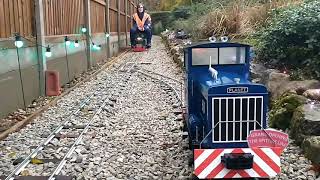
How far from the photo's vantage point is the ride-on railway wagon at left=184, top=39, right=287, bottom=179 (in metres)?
4.83

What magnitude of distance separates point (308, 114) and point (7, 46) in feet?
19.2

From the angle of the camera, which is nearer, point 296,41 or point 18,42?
point 18,42

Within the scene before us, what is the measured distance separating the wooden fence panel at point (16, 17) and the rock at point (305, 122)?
226 inches

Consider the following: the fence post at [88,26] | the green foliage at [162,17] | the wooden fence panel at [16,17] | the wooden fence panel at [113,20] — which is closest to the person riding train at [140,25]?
the wooden fence panel at [113,20]

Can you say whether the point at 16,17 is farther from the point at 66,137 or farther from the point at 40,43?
the point at 66,137

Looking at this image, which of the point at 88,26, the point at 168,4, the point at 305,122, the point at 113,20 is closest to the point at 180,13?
the point at 168,4

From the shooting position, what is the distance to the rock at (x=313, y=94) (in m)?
7.46

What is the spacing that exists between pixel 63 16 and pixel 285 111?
363 inches

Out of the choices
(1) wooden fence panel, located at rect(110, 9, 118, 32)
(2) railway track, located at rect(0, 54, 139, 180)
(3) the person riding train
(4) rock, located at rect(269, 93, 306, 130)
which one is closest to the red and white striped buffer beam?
(2) railway track, located at rect(0, 54, 139, 180)

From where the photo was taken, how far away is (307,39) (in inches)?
377

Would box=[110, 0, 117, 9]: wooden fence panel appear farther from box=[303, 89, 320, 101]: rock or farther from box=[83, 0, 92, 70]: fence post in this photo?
box=[303, 89, 320, 101]: rock

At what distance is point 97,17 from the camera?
21.3m

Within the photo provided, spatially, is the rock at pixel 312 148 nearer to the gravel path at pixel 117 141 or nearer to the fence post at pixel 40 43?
the gravel path at pixel 117 141

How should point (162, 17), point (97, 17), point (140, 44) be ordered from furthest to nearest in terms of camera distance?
point (162, 17) < point (140, 44) < point (97, 17)
